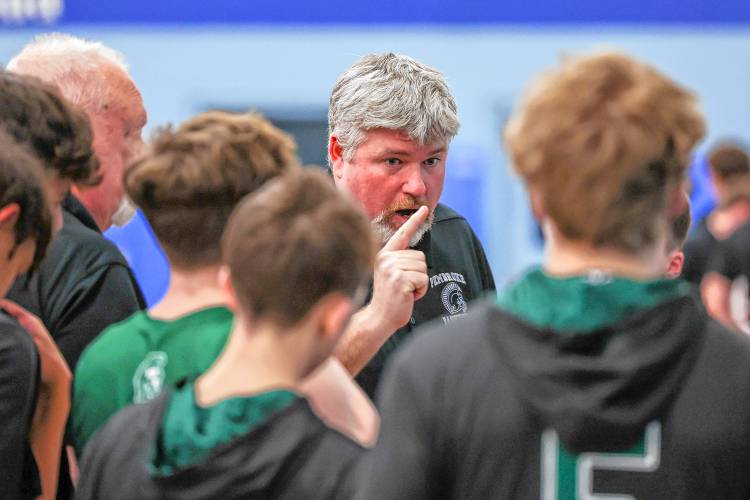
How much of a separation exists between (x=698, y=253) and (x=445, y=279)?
399cm

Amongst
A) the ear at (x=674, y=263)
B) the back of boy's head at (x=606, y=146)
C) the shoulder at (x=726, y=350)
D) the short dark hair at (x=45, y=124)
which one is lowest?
the ear at (x=674, y=263)

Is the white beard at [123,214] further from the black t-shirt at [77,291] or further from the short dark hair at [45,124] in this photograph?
the short dark hair at [45,124]

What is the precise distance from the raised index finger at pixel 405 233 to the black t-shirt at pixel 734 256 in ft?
12.5

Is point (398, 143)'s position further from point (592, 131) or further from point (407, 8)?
point (407, 8)

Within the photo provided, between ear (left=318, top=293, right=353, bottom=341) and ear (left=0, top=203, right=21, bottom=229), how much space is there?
716 millimetres

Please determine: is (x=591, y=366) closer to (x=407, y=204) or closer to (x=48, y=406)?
(x=48, y=406)

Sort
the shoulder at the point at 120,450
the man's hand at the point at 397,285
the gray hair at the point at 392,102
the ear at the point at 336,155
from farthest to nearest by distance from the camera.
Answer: the ear at the point at 336,155 → the gray hair at the point at 392,102 → the man's hand at the point at 397,285 → the shoulder at the point at 120,450

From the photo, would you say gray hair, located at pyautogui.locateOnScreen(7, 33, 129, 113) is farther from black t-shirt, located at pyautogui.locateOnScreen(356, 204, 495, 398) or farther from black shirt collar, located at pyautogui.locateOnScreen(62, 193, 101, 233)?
black t-shirt, located at pyautogui.locateOnScreen(356, 204, 495, 398)

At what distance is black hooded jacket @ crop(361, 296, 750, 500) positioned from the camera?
5.12ft

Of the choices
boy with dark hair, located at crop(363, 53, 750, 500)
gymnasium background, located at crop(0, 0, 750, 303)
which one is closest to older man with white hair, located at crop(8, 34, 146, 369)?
boy with dark hair, located at crop(363, 53, 750, 500)

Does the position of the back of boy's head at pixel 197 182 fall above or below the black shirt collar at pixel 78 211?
above

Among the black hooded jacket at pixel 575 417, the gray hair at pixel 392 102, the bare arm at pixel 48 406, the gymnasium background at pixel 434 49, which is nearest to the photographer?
the black hooded jacket at pixel 575 417

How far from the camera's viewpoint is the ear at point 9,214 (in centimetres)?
206

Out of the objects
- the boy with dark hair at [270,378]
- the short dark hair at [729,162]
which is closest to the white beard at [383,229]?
the boy with dark hair at [270,378]
